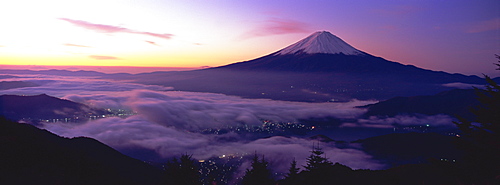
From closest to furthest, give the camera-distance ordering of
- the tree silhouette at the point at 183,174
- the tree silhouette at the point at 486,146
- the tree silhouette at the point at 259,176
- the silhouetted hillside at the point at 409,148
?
the tree silhouette at the point at 486,146 < the tree silhouette at the point at 183,174 < the tree silhouette at the point at 259,176 < the silhouetted hillside at the point at 409,148

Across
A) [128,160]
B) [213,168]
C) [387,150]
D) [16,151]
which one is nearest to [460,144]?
[16,151]

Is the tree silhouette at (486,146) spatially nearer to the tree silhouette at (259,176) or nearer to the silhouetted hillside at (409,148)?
the tree silhouette at (259,176)

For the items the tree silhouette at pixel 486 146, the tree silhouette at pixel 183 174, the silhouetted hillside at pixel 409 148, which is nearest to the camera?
the tree silhouette at pixel 486 146

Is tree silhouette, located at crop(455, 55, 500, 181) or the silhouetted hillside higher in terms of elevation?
tree silhouette, located at crop(455, 55, 500, 181)

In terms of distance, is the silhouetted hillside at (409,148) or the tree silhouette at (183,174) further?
the silhouetted hillside at (409,148)

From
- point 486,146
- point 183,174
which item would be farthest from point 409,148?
point 486,146

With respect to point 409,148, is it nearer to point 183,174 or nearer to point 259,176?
point 259,176

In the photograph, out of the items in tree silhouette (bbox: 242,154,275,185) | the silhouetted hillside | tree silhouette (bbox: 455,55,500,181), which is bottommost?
the silhouetted hillside

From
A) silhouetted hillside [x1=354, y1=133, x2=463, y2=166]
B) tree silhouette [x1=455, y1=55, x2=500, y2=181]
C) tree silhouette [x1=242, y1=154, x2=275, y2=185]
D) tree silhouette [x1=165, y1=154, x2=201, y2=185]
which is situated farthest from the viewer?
silhouetted hillside [x1=354, y1=133, x2=463, y2=166]

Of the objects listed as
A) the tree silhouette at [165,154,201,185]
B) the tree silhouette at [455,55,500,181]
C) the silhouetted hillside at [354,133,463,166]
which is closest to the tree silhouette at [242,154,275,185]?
the tree silhouette at [165,154,201,185]

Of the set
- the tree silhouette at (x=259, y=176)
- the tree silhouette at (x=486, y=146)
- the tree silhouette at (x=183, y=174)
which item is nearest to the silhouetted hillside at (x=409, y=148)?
the tree silhouette at (x=259, y=176)

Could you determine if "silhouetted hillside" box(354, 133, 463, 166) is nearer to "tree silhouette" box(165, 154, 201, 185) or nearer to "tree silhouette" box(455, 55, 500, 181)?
"tree silhouette" box(165, 154, 201, 185)
